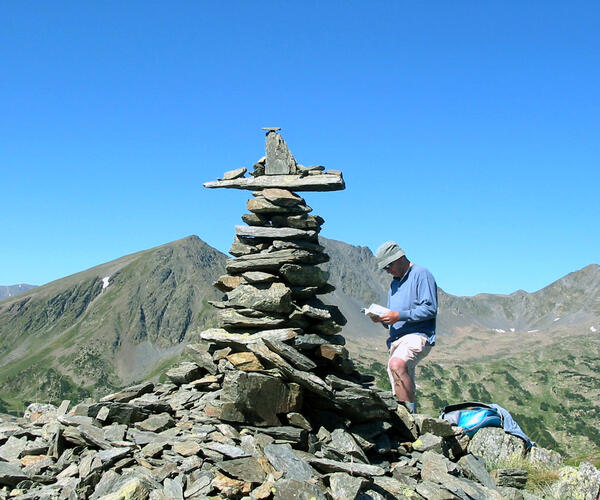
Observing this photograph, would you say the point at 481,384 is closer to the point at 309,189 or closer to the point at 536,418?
the point at 536,418

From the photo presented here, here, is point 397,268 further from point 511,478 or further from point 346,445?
point 511,478

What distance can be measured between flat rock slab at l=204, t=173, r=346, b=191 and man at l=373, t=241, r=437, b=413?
2.22m

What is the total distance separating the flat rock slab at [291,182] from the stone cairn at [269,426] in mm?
42

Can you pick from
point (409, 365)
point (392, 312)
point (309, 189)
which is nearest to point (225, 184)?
point (309, 189)

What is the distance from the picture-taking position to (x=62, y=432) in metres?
10.9

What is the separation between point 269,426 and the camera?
36.8ft

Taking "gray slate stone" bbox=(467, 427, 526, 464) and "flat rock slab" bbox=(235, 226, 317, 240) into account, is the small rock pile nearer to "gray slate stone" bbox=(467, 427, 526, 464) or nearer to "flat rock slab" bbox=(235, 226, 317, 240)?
"gray slate stone" bbox=(467, 427, 526, 464)

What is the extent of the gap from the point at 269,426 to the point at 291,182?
6526 millimetres

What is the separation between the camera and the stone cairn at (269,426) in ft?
30.5

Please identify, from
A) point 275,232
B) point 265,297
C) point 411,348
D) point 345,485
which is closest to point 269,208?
point 275,232

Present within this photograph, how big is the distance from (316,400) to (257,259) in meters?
3.90

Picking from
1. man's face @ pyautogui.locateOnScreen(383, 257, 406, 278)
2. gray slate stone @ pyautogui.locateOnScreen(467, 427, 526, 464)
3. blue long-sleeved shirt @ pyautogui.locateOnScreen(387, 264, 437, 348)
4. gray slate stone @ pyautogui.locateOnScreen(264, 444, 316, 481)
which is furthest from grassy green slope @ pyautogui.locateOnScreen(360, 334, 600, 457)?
gray slate stone @ pyautogui.locateOnScreen(264, 444, 316, 481)

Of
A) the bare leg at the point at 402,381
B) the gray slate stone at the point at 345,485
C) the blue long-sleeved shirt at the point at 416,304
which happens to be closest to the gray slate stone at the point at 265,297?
the blue long-sleeved shirt at the point at 416,304

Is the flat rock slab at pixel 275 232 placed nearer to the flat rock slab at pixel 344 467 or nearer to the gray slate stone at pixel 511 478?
the flat rock slab at pixel 344 467
